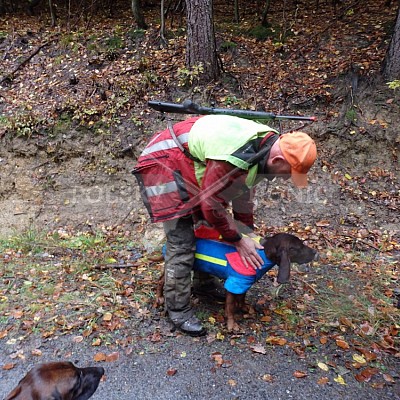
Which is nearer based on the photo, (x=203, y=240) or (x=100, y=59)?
(x=203, y=240)

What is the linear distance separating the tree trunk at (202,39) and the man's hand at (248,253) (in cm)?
490

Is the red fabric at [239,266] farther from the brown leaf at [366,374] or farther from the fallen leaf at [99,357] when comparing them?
the fallen leaf at [99,357]

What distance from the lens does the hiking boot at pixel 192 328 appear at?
150 inches

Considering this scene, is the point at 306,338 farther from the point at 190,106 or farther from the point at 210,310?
the point at 190,106

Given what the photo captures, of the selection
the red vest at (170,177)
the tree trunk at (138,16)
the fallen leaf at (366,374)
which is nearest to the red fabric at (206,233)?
the red vest at (170,177)

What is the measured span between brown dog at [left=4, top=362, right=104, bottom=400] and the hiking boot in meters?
1.12

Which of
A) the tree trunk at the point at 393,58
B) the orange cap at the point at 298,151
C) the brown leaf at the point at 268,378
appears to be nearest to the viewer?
the orange cap at the point at 298,151

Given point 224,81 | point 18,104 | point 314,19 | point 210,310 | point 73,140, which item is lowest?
point 210,310

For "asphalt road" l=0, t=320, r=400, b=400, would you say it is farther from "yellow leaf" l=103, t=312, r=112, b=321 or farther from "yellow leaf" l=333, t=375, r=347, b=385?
"yellow leaf" l=103, t=312, r=112, b=321

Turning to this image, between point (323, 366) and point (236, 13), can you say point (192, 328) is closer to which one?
point (323, 366)

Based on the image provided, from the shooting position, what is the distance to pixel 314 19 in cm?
914

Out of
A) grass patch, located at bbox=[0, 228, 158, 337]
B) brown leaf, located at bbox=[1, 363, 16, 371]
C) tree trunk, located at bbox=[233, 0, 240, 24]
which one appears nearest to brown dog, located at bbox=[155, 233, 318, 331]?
grass patch, located at bbox=[0, 228, 158, 337]

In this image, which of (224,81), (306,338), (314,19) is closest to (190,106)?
(306,338)

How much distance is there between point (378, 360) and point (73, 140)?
6.39 meters
